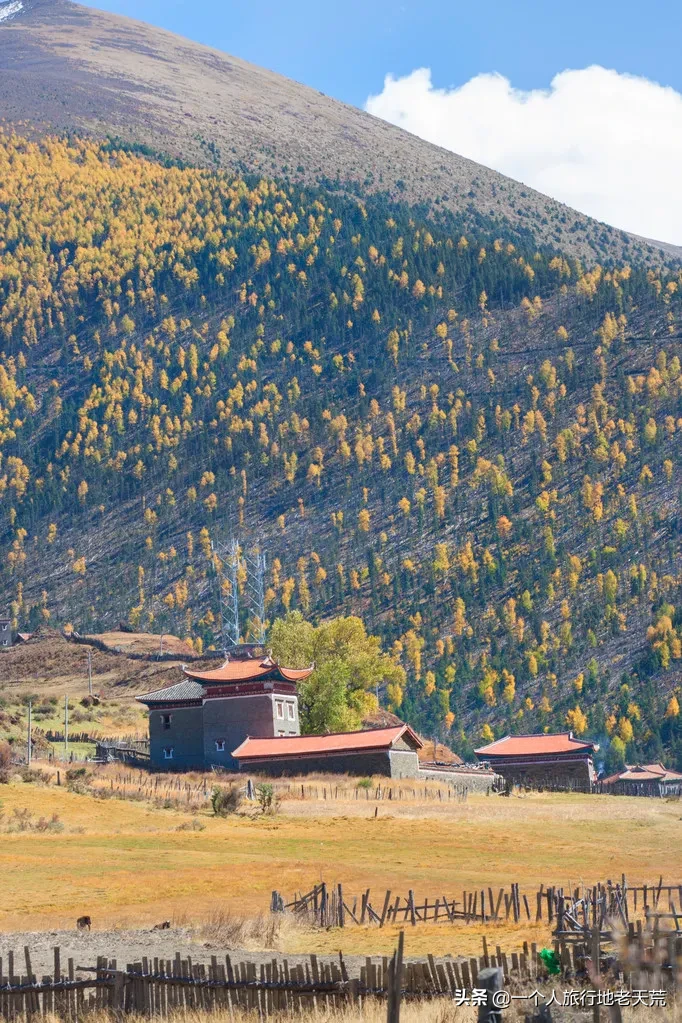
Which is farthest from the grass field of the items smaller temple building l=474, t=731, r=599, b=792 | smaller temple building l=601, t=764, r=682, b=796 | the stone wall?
smaller temple building l=601, t=764, r=682, b=796

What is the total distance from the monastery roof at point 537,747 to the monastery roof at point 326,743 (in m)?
19.6

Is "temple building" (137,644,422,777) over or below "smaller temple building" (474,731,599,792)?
Result: over

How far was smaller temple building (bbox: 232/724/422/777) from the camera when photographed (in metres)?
89.7

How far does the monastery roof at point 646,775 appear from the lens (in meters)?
136

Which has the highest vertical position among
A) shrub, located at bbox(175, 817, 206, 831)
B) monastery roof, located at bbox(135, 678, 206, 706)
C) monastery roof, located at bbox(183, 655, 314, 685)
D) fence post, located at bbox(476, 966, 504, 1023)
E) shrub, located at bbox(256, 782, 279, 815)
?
monastery roof, located at bbox(183, 655, 314, 685)

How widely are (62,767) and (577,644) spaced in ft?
380

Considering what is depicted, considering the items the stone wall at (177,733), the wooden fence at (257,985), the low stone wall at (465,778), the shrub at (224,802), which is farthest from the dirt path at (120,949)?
the stone wall at (177,733)

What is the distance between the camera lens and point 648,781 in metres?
137

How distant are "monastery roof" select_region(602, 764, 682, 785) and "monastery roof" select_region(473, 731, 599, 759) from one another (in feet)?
63.0

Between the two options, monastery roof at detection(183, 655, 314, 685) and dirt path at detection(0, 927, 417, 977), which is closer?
dirt path at detection(0, 927, 417, 977)

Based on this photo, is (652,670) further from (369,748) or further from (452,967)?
(452,967)

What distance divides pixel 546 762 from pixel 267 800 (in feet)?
145

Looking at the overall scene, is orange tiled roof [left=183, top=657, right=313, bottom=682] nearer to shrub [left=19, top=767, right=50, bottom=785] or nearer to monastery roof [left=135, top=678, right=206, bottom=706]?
monastery roof [left=135, top=678, right=206, bottom=706]

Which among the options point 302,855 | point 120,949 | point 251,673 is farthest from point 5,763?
point 120,949
